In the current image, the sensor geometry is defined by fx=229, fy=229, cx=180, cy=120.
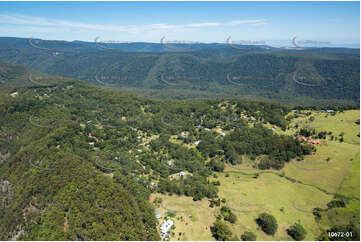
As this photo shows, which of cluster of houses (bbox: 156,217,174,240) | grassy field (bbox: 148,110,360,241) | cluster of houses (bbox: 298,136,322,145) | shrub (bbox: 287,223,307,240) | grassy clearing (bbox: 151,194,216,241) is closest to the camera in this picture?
cluster of houses (bbox: 156,217,174,240)

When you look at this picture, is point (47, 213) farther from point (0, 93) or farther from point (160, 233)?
point (0, 93)

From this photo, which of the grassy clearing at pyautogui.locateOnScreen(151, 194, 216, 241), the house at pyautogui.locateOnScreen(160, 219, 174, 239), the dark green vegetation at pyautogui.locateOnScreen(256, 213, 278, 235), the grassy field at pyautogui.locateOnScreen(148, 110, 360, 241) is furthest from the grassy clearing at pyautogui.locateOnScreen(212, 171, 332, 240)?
the house at pyautogui.locateOnScreen(160, 219, 174, 239)

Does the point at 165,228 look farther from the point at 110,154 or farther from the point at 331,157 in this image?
the point at 331,157

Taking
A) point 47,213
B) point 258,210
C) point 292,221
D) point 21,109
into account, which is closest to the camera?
point 47,213

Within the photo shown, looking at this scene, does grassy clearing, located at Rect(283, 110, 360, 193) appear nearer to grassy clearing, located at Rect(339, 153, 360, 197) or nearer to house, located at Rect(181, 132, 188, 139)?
grassy clearing, located at Rect(339, 153, 360, 197)

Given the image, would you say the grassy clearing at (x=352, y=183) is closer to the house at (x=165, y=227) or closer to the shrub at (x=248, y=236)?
the shrub at (x=248, y=236)

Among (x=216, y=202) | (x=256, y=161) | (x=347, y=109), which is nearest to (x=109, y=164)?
(x=216, y=202)
